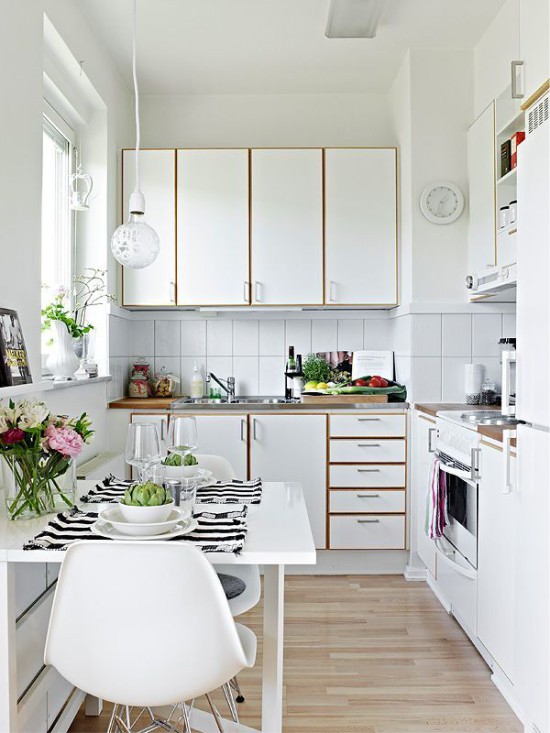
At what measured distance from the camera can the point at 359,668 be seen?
8.30 ft

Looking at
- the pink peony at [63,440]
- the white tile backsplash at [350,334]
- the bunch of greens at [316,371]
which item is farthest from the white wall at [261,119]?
the pink peony at [63,440]

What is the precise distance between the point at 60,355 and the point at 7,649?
1.62 metres

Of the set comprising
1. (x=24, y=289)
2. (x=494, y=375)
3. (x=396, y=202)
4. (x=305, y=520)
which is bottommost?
(x=305, y=520)

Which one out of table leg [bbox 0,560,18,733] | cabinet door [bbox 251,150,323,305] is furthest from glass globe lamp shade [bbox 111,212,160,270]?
cabinet door [bbox 251,150,323,305]

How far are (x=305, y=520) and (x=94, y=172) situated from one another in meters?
2.61

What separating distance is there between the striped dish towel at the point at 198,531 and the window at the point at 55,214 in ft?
5.53

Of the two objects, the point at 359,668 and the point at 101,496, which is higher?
the point at 101,496

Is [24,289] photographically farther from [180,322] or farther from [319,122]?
[319,122]

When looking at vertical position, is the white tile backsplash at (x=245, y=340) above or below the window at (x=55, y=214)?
below

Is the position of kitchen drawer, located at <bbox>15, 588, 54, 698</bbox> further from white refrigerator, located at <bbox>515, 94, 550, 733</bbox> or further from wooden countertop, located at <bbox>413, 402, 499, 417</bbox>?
wooden countertop, located at <bbox>413, 402, 499, 417</bbox>

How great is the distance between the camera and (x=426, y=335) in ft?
11.7

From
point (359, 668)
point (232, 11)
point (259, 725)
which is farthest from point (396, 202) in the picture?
point (259, 725)

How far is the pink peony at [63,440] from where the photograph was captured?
171 centimetres

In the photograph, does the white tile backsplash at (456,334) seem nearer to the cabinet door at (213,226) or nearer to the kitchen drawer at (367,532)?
the kitchen drawer at (367,532)
